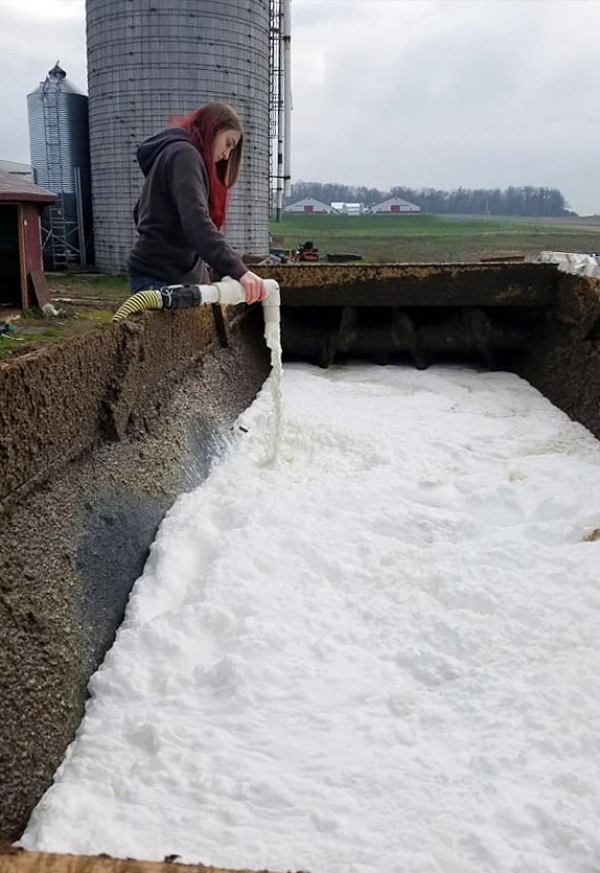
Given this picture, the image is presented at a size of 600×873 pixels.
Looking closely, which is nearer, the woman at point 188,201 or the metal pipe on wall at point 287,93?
the woman at point 188,201

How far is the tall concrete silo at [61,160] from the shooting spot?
14.0 metres

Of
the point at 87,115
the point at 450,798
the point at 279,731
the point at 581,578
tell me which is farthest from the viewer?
the point at 87,115

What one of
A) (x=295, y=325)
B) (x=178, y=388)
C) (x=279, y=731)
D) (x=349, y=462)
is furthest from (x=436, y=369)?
(x=279, y=731)

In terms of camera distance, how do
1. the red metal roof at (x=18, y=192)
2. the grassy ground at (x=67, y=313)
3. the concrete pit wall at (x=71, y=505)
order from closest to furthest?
the concrete pit wall at (x=71, y=505), the grassy ground at (x=67, y=313), the red metal roof at (x=18, y=192)

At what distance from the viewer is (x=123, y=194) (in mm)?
13117

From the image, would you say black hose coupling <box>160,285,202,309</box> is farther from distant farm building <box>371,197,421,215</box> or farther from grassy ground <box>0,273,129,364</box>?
distant farm building <box>371,197,421,215</box>

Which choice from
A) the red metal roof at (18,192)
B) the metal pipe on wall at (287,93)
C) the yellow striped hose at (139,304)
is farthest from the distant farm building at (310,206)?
the yellow striped hose at (139,304)

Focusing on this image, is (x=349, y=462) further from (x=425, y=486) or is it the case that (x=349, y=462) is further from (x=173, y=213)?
(x=173, y=213)

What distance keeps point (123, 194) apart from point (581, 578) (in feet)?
40.2

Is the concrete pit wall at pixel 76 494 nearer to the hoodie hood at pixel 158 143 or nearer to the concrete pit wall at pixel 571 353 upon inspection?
the hoodie hood at pixel 158 143

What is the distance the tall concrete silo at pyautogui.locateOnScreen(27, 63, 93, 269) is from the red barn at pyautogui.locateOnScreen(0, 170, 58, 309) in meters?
5.25

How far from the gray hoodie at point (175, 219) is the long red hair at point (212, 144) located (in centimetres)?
5

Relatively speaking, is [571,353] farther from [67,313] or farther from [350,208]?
[350,208]

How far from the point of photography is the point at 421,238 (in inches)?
1248
